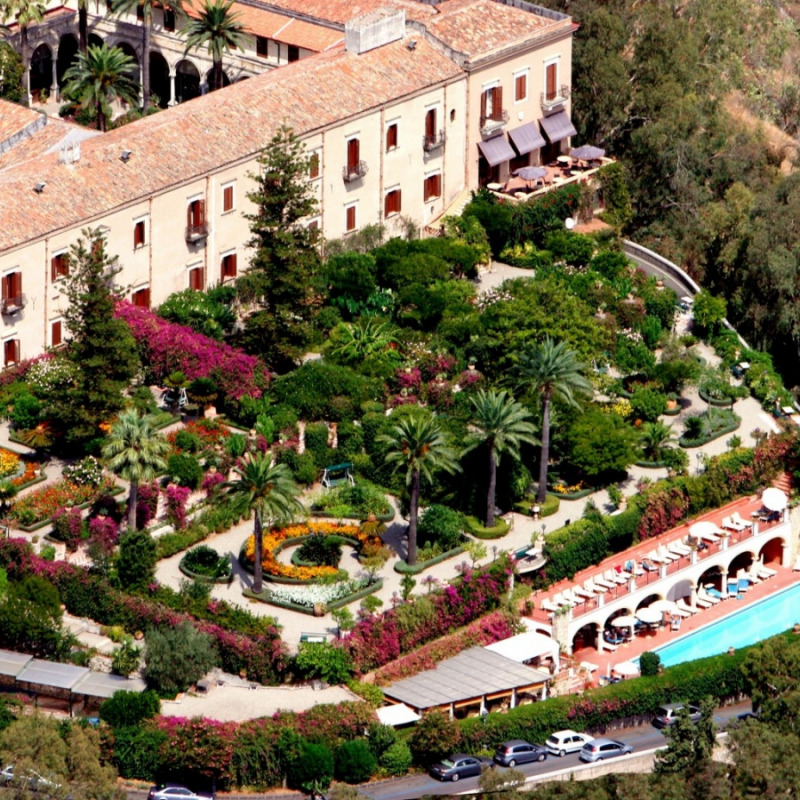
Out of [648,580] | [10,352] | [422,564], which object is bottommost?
[648,580]

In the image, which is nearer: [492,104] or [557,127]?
[492,104]

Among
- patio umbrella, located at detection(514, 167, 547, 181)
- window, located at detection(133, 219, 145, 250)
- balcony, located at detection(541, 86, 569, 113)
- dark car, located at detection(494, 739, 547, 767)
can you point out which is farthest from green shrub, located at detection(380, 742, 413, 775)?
balcony, located at detection(541, 86, 569, 113)

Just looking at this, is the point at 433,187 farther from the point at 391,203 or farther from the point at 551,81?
the point at 551,81

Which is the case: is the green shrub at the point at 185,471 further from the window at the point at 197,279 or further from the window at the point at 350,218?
the window at the point at 350,218

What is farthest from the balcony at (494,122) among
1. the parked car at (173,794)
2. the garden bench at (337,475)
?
the parked car at (173,794)

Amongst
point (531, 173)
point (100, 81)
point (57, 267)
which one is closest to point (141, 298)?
point (57, 267)

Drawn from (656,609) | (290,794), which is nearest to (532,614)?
(656,609)
